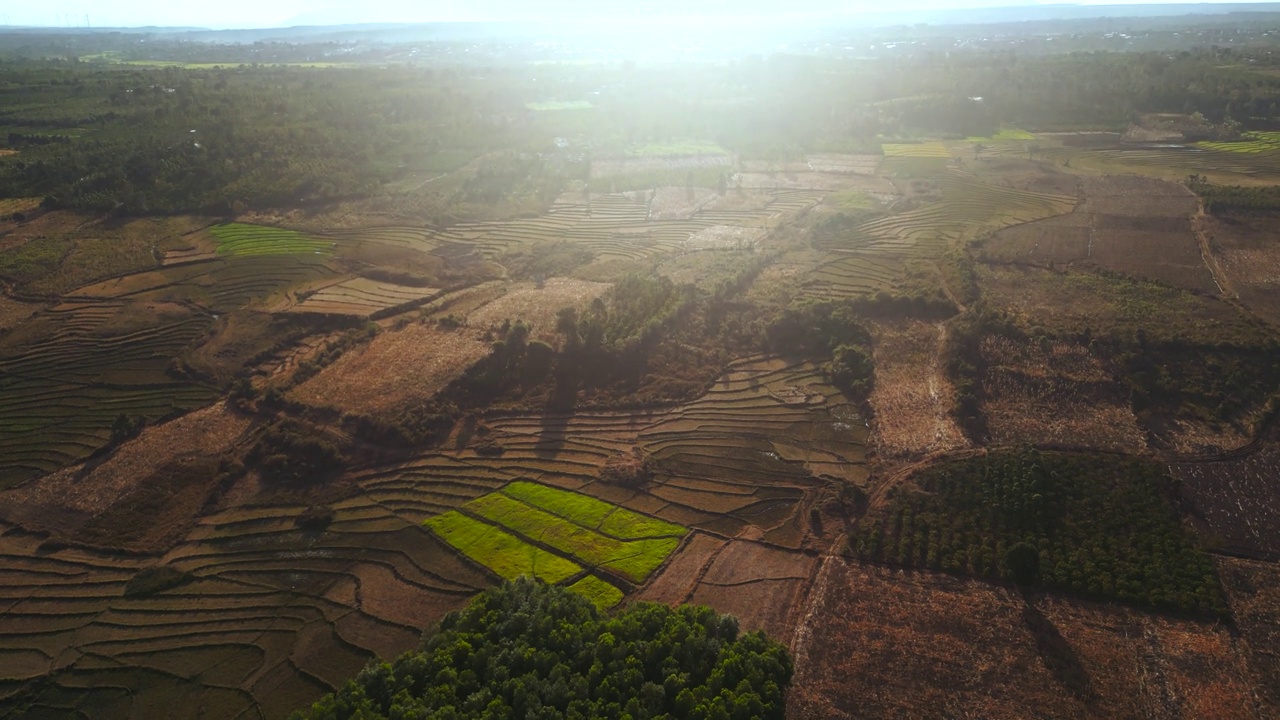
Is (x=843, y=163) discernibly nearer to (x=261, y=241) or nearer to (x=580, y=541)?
(x=261, y=241)

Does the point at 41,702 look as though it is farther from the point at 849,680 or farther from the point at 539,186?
the point at 539,186

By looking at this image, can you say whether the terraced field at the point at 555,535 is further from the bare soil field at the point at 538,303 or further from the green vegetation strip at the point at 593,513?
the bare soil field at the point at 538,303

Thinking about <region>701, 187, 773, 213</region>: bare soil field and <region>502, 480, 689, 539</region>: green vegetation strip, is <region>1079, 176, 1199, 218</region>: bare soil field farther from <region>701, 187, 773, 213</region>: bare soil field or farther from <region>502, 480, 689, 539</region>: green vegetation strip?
<region>502, 480, 689, 539</region>: green vegetation strip

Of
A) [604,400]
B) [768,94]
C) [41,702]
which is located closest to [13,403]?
[41,702]

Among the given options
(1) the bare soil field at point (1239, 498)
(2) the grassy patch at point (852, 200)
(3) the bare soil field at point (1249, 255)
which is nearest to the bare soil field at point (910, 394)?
(1) the bare soil field at point (1239, 498)

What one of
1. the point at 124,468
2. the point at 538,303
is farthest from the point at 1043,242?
the point at 124,468

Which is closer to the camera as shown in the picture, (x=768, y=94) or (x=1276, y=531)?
(x=1276, y=531)
